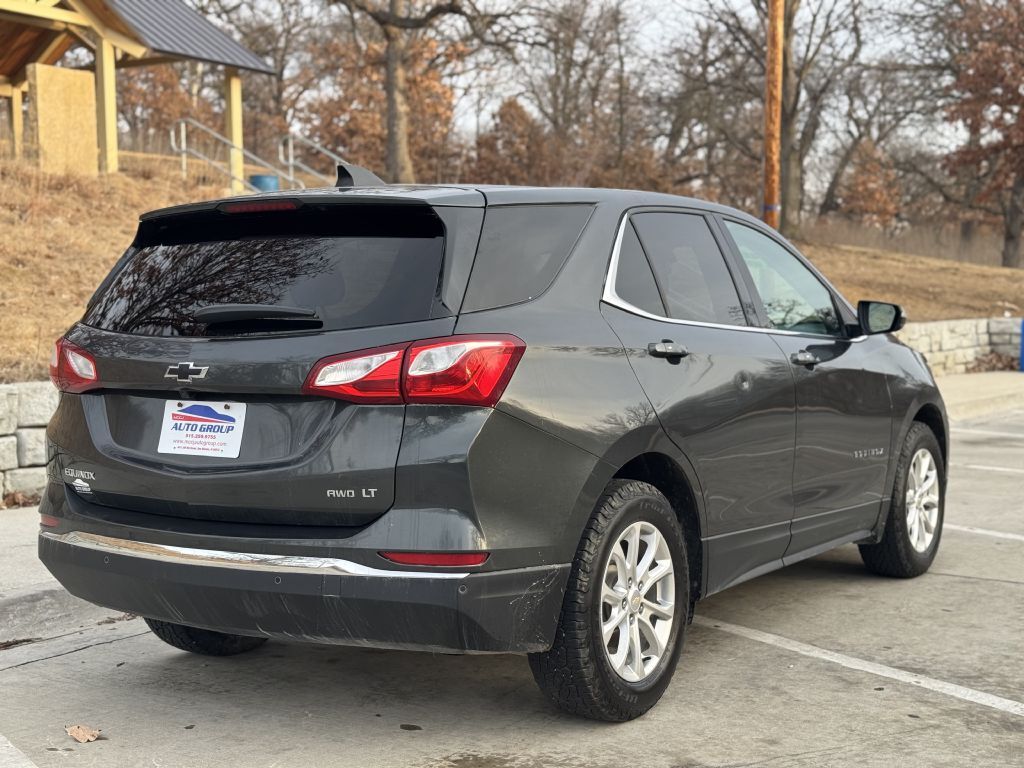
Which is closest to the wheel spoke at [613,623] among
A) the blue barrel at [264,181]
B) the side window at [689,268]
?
the side window at [689,268]

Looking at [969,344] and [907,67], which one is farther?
[907,67]

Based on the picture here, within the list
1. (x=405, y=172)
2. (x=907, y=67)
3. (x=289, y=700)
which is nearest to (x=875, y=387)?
(x=289, y=700)

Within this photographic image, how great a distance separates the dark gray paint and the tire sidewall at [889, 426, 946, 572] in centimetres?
166

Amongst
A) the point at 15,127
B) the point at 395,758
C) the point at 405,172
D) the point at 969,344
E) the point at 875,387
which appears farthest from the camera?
the point at 405,172

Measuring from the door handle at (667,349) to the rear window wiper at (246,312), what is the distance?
48.0 inches

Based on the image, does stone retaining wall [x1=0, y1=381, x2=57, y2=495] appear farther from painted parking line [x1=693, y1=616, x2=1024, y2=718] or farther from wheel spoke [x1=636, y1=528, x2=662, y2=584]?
wheel spoke [x1=636, y1=528, x2=662, y2=584]

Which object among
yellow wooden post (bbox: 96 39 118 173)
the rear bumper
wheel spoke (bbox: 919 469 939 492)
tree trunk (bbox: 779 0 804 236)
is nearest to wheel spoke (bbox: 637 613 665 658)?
the rear bumper

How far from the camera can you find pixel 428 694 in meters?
4.58

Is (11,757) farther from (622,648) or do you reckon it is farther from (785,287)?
(785,287)

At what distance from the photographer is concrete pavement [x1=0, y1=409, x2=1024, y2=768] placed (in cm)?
397

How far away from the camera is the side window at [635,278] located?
443 cm

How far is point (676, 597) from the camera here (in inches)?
173

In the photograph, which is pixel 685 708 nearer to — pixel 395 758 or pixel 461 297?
pixel 395 758

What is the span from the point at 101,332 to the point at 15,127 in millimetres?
18692
